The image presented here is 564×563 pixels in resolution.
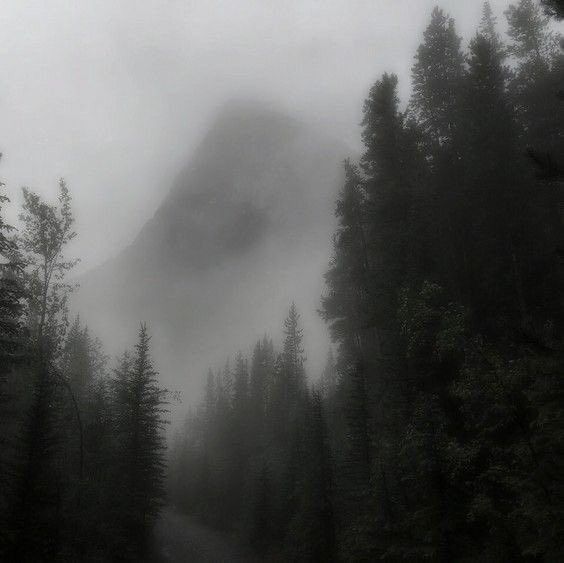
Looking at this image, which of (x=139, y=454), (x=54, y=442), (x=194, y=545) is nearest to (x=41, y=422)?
(x=54, y=442)

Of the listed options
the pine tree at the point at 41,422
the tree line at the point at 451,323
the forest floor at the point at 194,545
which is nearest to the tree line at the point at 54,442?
the pine tree at the point at 41,422

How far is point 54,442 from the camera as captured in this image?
60.6ft

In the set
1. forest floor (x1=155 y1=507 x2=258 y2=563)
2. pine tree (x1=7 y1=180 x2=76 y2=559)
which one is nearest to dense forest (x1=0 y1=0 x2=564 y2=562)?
pine tree (x1=7 y1=180 x2=76 y2=559)

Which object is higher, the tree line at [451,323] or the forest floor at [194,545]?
the tree line at [451,323]

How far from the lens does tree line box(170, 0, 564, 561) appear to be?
1259cm

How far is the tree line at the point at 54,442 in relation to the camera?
1720cm

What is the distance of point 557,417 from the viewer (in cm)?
1041

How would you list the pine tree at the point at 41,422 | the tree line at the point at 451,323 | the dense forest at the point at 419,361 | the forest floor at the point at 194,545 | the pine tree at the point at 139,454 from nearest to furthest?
1. the tree line at the point at 451,323
2. the dense forest at the point at 419,361
3. the pine tree at the point at 41,422
4. the pine tree at the point at 139,454
5. the forest floor at the point at 194,545

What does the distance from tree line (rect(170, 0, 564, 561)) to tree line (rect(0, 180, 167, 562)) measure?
434 inches

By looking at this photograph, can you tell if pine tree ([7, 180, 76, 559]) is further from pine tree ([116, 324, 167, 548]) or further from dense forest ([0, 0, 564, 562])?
pine tree ([116, 324, 167, 548])

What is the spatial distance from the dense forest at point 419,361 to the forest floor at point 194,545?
200 centimetres

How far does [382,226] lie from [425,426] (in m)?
10.0

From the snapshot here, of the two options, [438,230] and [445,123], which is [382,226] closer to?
[438,230]

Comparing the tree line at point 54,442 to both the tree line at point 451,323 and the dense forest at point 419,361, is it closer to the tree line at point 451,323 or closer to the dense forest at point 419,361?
the dense forest at point 419,361
